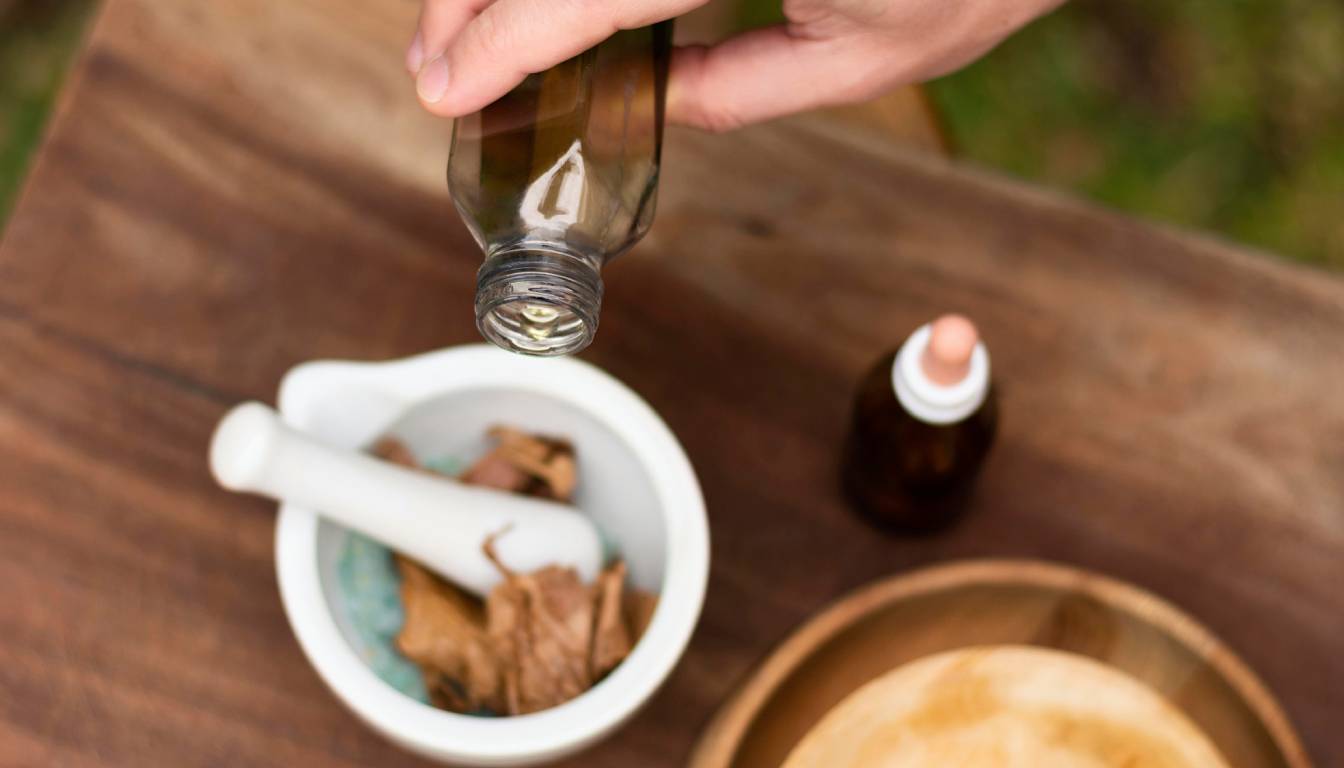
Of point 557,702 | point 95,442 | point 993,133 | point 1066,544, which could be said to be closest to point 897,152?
point 1066,544

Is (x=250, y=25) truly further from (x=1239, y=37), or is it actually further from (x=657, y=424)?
(x=1239, y=37)

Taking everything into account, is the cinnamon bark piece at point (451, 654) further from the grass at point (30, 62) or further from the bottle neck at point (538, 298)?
the grass at point (30, 62)

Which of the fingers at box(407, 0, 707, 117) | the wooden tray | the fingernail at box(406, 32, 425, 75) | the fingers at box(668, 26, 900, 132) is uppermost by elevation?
the fingers at box(407, 0, 707, 117)

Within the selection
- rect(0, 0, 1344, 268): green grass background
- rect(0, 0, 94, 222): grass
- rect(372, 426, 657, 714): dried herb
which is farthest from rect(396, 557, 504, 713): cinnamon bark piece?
rect(0, 0, 94, 222): grass

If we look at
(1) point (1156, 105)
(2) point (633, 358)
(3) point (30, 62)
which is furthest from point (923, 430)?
(3) point (30, 62)

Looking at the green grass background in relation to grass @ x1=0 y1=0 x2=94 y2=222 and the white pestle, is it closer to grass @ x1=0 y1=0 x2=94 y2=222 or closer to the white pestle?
grass @ x1=0 y1=0 x2=94 y2=222

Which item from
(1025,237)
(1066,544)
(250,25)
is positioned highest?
(250,25)

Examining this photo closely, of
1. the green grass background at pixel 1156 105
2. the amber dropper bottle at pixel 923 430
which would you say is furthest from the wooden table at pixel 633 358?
the green grass background at pixel 1156 105

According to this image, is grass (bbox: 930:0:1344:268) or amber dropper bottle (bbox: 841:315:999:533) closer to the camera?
amber dropper bottle (bbox: 841:315:999:533)
